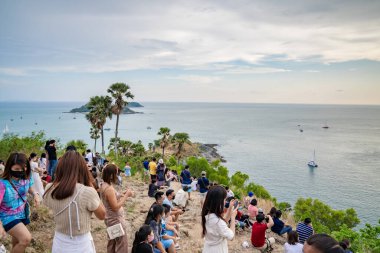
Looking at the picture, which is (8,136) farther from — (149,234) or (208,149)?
(208,149)

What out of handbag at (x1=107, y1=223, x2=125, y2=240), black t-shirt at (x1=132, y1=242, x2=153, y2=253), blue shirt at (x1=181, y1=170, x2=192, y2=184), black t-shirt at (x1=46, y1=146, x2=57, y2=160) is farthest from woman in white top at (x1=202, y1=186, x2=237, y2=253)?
blue shirt at (x1=181, y1=170, x2=192, y2=184)

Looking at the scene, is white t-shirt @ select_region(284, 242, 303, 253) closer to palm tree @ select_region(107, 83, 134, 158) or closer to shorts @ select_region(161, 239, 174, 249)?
shorts @ select_region(161, 239, 174, 249)

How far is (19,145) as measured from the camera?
50.3 feet

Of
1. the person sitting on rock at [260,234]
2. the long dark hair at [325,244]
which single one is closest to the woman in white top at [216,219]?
the long dark hair at [325,244]

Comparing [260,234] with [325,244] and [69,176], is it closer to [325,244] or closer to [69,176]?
[325,244]

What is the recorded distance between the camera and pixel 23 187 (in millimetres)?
3924

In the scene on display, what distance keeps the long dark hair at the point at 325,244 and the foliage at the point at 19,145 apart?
1568 cm

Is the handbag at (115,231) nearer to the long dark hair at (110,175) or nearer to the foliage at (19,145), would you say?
the long dark hair at (110,175)

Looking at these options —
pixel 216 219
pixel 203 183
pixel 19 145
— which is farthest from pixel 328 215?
pixel 216 219

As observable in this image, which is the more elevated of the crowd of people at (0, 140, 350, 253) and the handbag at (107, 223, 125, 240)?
the crowd of people at (0, 140, 350, 253)

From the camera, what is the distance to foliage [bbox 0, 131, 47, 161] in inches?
574

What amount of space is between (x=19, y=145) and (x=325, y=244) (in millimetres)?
16993

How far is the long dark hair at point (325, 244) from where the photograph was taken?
6.94 ft

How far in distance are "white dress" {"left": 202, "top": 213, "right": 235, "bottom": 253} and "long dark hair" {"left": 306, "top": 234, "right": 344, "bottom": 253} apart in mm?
1686
